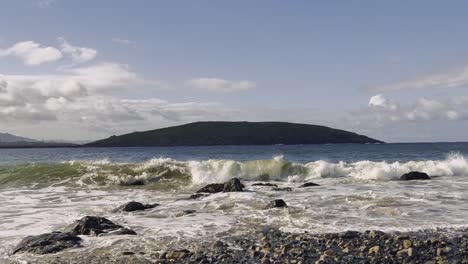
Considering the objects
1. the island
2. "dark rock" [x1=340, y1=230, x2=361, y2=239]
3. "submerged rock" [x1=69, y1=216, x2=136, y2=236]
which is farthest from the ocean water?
the island

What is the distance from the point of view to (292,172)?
3347 cm

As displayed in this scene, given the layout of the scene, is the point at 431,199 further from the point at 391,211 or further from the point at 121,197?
the point at 121,197

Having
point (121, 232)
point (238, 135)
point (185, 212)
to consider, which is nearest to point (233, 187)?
point (185, 212)

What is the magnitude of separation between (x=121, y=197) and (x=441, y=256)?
16363 mm

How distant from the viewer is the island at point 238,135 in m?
164

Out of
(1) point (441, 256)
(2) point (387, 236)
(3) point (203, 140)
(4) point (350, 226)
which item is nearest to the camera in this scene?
(1) point (441, 256)

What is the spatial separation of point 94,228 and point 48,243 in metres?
1.57

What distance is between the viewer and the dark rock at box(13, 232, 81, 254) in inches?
405

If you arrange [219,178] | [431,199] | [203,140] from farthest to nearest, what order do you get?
[203,140] → [219,178] → [431,199]

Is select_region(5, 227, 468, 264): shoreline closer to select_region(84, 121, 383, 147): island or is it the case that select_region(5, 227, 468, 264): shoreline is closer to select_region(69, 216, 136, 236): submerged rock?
select_region(69, 216, 136, 236): submerged rock

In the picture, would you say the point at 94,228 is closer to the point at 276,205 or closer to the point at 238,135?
the point at 276,205

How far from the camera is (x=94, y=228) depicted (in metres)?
12.0

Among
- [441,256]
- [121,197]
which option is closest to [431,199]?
[441,256]

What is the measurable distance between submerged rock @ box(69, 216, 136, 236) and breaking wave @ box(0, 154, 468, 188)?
1674cm
